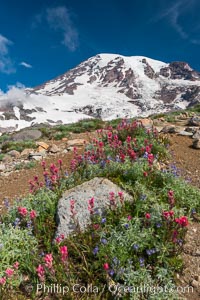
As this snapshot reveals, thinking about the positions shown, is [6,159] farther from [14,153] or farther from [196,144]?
[196,144]

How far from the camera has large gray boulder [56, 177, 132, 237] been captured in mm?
4416

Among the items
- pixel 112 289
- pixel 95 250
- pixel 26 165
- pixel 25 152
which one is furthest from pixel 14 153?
pixel 112 289

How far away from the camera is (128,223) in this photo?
4102mm

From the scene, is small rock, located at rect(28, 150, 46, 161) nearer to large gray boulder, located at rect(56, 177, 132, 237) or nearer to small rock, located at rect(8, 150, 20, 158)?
small rock, located at rect(8, 150, 20, 158)

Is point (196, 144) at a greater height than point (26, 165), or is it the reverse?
point (196, 144)

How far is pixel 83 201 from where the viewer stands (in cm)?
467

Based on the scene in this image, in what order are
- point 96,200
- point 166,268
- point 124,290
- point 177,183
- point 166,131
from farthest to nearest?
point 166,131, point 177,183, point 96,200, point 166,268, point 124,290

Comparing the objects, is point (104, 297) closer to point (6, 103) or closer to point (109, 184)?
point (109, 184)

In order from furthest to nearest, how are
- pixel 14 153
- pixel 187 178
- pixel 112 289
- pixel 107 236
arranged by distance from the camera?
pixel 14 153, pixel 187 178, pixel 107 236, pixel 112 289

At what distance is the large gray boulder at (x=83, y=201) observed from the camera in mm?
4416

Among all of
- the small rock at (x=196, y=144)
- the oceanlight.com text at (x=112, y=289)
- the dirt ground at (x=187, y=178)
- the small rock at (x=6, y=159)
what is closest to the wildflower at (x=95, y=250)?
the oceanlight.com text at (x=112, y=289)

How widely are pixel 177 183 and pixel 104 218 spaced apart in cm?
160

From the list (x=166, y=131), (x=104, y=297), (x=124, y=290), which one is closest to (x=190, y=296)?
(x=124, y=290)

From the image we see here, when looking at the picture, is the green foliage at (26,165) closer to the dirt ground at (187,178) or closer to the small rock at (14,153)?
the dirt ground at (187,178)
